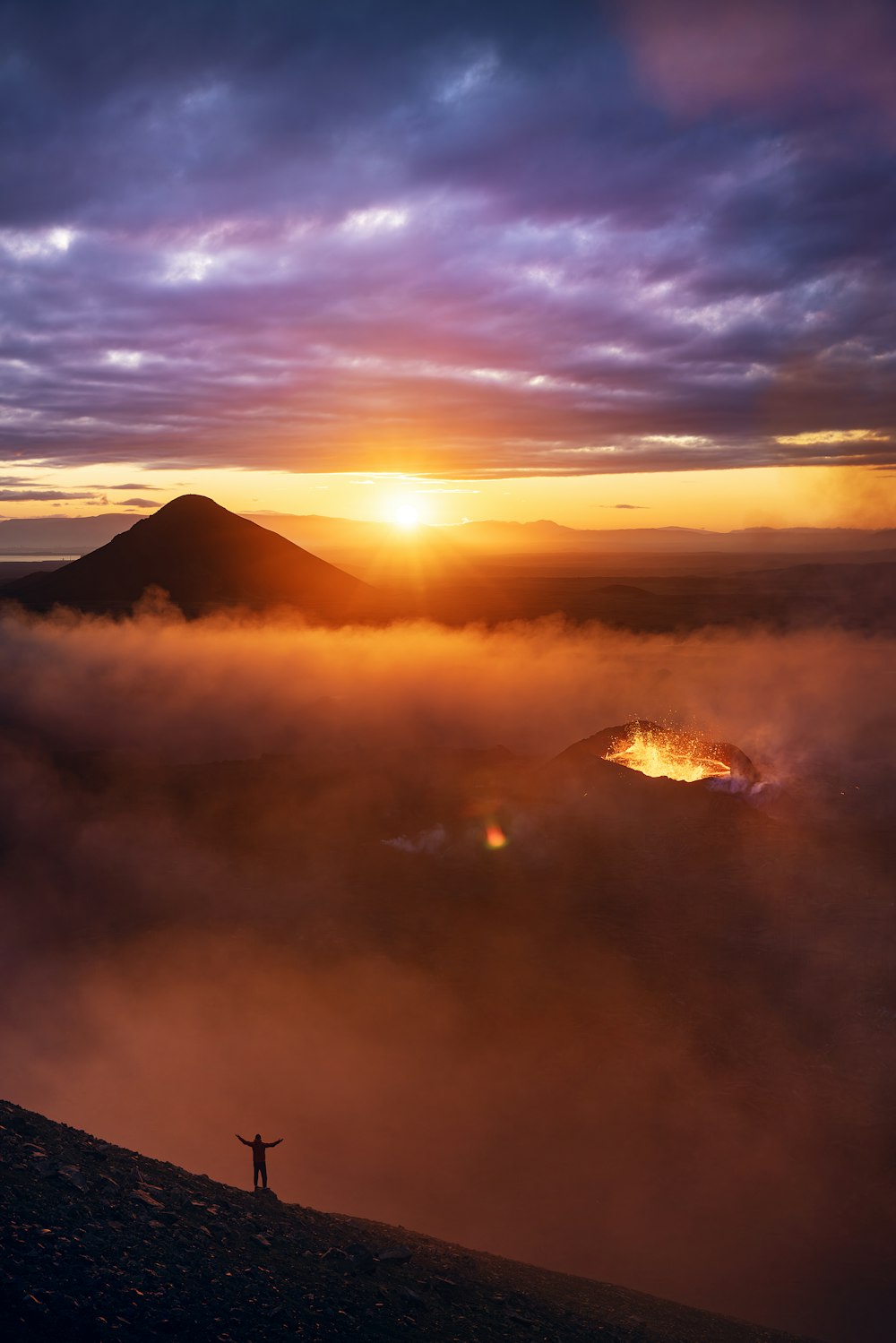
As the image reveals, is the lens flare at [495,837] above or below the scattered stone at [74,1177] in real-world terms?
below

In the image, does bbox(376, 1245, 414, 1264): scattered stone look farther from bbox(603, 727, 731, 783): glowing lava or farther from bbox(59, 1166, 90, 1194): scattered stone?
bbox(603, 727, 731, 783): glowing lava

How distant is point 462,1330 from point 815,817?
42.2 metres

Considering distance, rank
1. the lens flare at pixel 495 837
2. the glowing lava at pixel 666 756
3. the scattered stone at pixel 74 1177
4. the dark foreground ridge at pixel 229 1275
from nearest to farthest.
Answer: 1. the dark foreground ridge at pixel 229 1275
2. the scattered stone at pixel 74 1177
3. the lens flare at pixel 495 837
4. the glowing lava at pixel 666 756

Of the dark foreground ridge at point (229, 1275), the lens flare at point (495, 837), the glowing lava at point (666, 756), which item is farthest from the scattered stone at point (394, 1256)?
the glowing lava at point (666, 756)

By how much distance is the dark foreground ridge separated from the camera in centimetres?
1140

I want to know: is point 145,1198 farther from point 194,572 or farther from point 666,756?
point 194,572

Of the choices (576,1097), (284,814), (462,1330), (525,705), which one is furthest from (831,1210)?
(525,705)

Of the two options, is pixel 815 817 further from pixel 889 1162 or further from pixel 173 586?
pixel 173 586

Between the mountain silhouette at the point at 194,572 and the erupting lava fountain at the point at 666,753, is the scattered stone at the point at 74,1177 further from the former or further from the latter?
the mountain silhouette at the point at 194,572

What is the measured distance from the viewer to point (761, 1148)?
88.7 feet

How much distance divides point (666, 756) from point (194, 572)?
129 meters

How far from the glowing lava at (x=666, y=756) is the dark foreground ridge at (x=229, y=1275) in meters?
34.4

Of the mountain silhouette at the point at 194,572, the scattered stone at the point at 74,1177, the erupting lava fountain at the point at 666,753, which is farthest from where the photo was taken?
the mountain silhouette at the point at 194,572

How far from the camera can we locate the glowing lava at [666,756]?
51.8 metres
